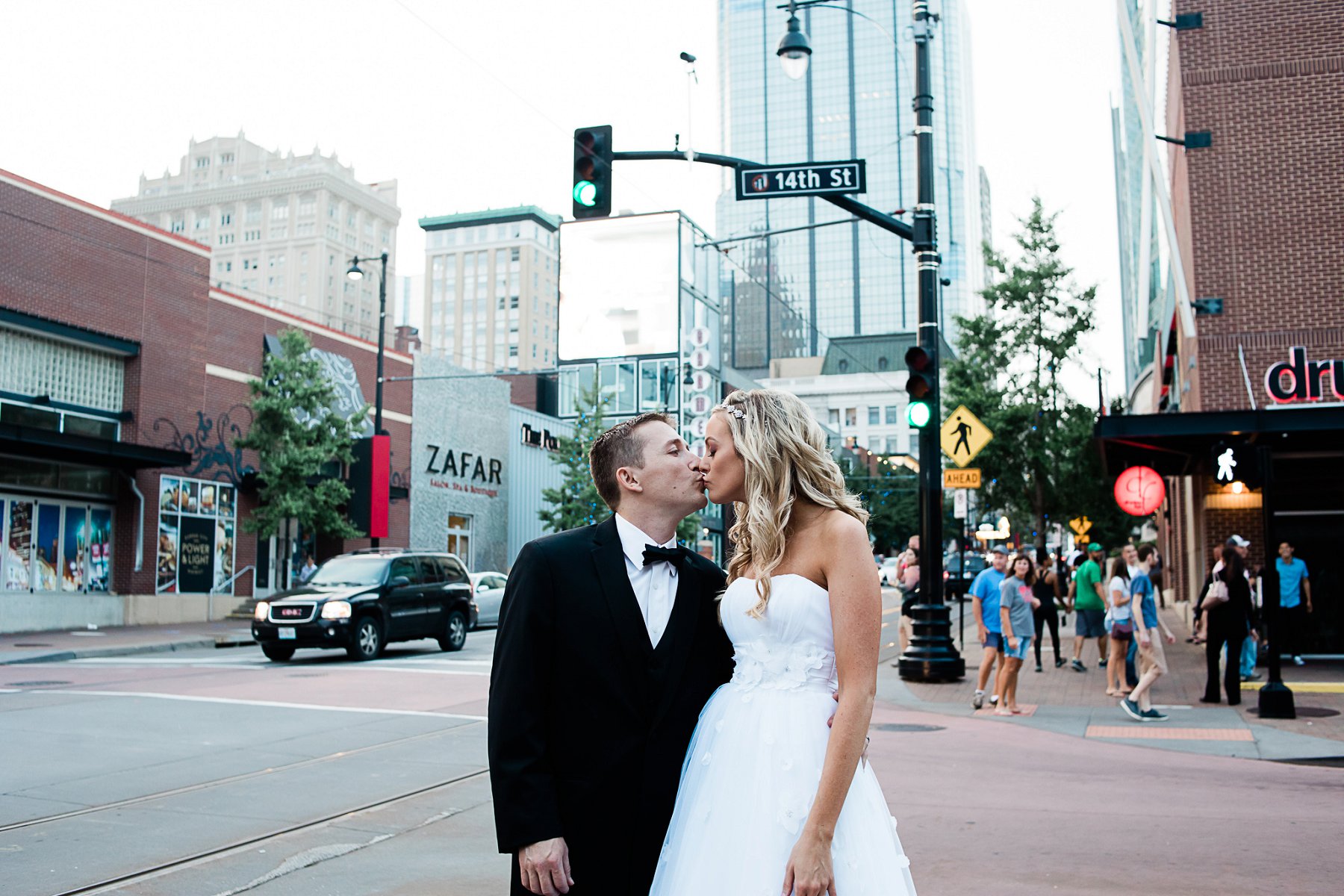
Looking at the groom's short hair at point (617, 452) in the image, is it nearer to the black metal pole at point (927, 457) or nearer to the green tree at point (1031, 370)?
the black metal pole at point (927, 457)

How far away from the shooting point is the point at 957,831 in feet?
21.4

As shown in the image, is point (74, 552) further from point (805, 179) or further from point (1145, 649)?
point (1145, 649)

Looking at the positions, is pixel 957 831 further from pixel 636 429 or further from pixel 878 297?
pixel 878 297

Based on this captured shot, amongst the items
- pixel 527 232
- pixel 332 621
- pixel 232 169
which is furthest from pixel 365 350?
pixel 232 169

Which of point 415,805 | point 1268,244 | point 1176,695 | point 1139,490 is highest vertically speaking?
point 1268,244

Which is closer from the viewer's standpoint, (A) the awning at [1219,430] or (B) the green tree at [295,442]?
(A) the awning at [1219,430]

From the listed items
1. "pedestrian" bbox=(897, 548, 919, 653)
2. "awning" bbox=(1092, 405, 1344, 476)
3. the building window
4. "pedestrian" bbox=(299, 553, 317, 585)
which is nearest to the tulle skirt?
"awning" bbox=(1092, 405, 1344, 476)

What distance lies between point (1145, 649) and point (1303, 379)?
287 inches

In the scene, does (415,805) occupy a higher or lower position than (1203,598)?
lower

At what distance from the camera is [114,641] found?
2028 cm

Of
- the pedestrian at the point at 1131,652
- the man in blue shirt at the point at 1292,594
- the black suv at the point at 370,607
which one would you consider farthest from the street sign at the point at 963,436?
the black suv at the point at 370,607

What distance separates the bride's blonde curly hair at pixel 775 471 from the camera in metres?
2.89

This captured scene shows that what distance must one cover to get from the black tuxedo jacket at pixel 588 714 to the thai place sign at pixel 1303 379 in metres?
16.7

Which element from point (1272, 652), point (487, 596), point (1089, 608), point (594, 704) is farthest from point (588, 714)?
point (487, 596)
